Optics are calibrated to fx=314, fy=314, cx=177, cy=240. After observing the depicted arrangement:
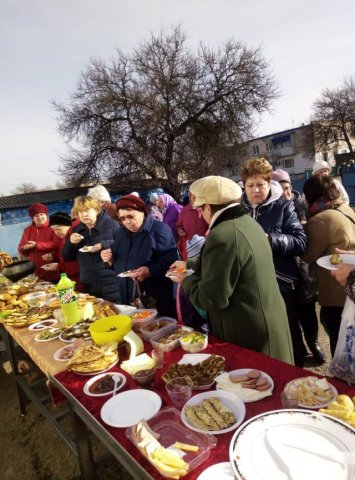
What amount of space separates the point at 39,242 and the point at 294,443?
4.16 metres

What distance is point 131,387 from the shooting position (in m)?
1.58


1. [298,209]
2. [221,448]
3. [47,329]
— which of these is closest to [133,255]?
[47,329]

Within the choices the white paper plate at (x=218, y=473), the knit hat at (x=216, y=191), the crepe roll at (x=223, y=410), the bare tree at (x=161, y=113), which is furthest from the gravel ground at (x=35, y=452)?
the bare tree at (x=161, y=113)

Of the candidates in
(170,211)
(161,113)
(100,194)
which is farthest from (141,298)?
(161,113)

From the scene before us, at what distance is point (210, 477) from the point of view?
1.00 m

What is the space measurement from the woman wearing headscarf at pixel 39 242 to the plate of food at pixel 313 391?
3792mm

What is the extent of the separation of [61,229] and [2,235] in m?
8.88

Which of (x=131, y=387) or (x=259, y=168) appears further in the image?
(x=259, y=168)

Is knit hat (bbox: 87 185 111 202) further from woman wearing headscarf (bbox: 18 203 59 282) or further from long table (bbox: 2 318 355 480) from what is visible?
long table (bbox: 2 318 355 480)

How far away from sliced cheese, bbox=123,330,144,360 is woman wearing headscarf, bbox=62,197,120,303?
1548 millimetres

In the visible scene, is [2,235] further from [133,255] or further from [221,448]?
[221,448]

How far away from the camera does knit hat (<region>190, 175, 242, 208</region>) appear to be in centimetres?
177

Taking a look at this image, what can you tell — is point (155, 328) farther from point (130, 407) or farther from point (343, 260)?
point (343, 260)

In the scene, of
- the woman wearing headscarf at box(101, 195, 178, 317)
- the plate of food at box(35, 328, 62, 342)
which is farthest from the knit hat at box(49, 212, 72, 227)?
the plate of food at box(35, 328, 62, 342)
